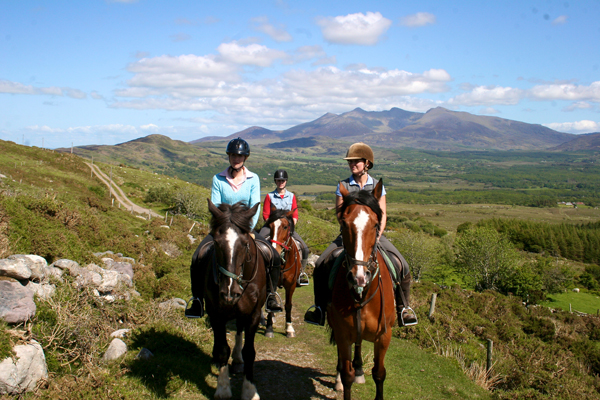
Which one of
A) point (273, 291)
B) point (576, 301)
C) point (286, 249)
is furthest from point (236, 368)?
point (576, 301)

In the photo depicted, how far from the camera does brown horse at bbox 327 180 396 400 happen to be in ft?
14.7

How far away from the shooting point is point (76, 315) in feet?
22.3

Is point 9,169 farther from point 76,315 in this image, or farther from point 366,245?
point 366,245

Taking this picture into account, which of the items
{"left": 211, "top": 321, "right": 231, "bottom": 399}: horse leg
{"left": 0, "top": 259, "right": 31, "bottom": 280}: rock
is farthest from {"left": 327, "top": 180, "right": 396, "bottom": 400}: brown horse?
{"left": 0, "top": 259, "right": 31, "bottom": 280}: rock

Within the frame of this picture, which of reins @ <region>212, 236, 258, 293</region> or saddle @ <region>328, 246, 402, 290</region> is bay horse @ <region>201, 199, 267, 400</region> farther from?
saddle @ <region>328, 246, 402, 290</region>

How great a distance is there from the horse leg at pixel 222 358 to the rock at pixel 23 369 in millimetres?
2533

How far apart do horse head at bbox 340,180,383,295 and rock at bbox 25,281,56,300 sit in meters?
6.01

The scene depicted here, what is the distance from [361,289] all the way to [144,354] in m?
4.84

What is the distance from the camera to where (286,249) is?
30.5ft

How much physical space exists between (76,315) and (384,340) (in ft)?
18.7

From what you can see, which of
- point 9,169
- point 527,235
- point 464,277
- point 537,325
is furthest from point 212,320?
point 527,235

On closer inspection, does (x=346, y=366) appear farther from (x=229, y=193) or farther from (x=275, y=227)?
(x=275, y=227)

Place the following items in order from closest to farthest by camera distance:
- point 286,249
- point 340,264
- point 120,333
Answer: point 340,264
point 120,333
point 286,249

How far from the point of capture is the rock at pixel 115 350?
6.64 m
